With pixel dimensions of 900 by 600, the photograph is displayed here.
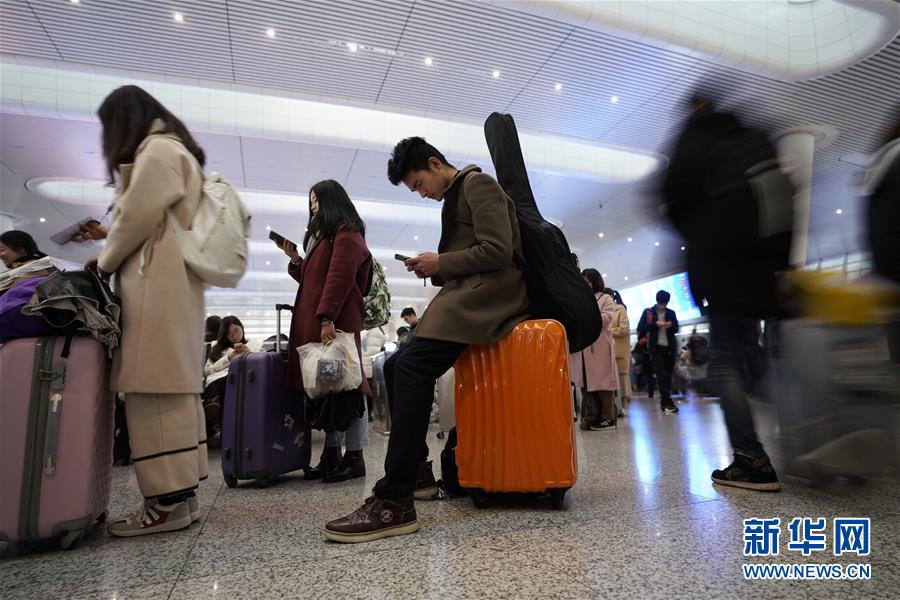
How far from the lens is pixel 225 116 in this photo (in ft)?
27.2

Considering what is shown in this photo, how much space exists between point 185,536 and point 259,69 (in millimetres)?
7012

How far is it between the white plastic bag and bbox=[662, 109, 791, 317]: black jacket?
158 centimetres

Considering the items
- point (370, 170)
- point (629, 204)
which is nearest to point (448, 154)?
point (370, 170)

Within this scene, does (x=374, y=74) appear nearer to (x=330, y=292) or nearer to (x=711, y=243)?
Answer: (x=330, y=292)

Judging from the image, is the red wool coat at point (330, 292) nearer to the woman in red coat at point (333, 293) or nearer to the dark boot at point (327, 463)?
the woman in red coat at point (333, 293)

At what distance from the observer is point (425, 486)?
84.2 inches

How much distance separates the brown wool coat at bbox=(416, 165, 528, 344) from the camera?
69.0 inches

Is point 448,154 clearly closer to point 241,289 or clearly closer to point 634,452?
point 634,452

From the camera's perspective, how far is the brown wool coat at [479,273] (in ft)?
5.75

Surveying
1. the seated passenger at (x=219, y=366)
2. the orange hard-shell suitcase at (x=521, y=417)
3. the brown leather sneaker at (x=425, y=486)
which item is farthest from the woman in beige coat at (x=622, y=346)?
the orange hard-shell suitcase at (x=521, y=417)

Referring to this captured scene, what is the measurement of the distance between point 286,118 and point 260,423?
734 cm

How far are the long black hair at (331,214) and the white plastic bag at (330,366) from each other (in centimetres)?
55

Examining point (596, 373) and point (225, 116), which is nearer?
point (596, 373)

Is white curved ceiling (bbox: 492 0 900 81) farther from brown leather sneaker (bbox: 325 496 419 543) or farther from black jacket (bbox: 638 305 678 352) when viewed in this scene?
brown leather sneaker (bbox: 325 496 419 543)
